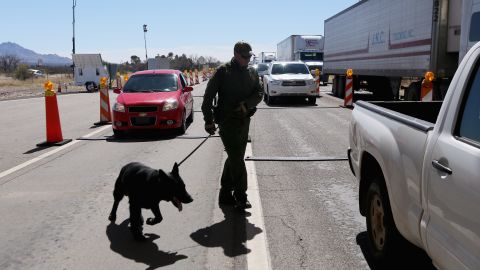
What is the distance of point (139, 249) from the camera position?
4.51 m

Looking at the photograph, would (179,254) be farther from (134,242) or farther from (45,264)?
(45,264)

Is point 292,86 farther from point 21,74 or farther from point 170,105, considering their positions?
point 21,74

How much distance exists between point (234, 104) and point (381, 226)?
228cm

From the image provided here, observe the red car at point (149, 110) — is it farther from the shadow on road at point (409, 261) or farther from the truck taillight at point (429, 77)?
the shadow on road at point (409, 261)

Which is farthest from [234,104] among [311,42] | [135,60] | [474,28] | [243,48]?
[135,60]

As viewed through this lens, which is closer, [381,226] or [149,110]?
[381,226]

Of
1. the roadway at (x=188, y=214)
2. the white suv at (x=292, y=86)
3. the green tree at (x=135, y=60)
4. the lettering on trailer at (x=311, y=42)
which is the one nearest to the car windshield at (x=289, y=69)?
the white suv at (x=292, y=86)

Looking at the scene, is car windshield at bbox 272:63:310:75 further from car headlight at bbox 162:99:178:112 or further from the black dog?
the black dog

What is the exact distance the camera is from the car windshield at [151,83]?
41.5 feet

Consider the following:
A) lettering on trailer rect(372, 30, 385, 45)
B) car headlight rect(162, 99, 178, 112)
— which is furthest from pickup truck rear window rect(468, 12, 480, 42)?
lettering on trailer rect(372, 30, 385, 45)

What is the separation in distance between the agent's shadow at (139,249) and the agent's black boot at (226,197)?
1245mm

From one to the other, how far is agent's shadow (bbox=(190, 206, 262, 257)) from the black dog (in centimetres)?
48

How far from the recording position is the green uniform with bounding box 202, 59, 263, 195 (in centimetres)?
553

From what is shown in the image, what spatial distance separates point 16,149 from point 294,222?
23.5 feet
